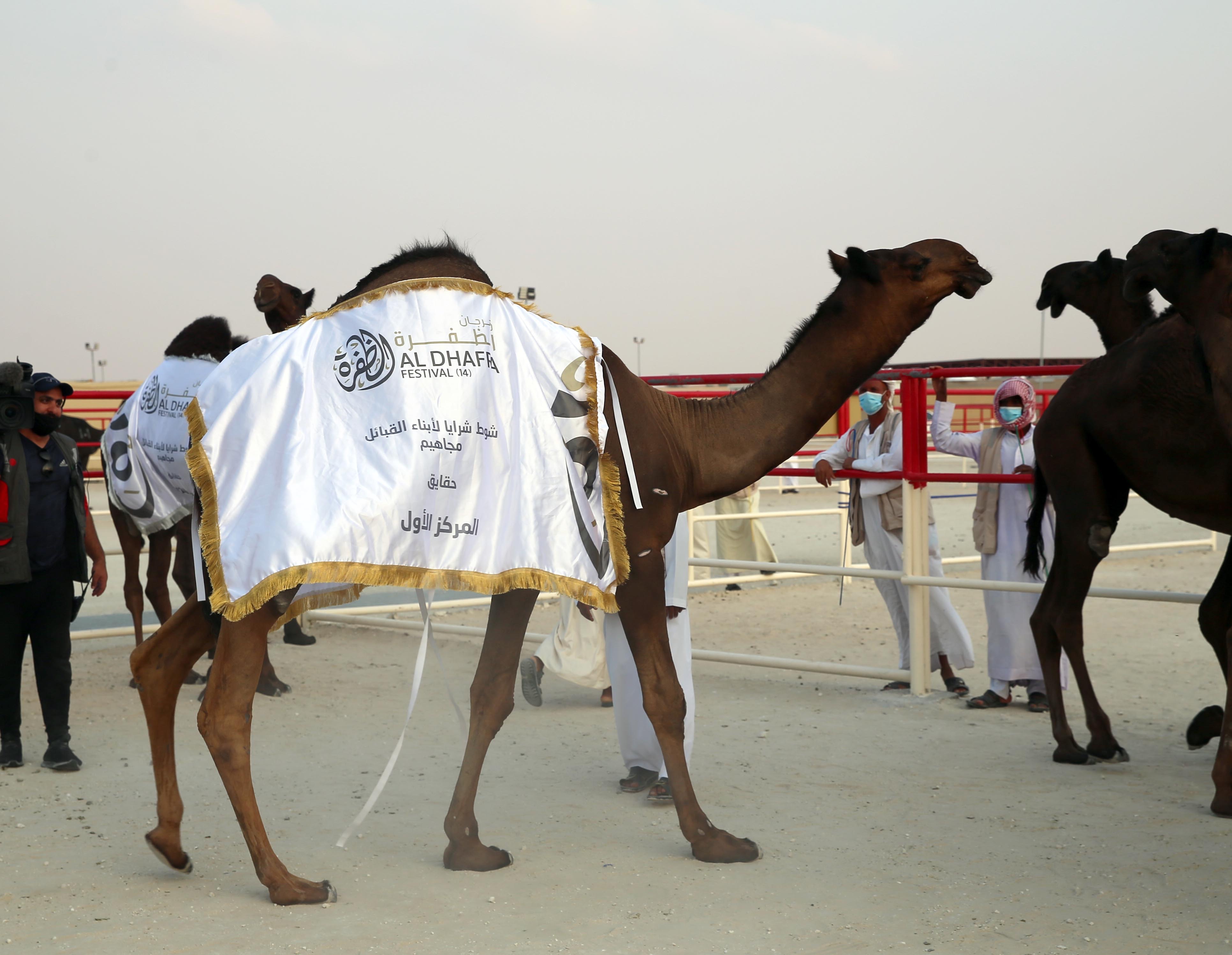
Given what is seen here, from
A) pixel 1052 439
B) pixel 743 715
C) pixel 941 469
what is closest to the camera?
pixel 1052 439

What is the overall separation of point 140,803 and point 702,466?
280 cm

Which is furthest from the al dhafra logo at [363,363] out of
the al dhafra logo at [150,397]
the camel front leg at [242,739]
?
the al dhafra logo at [150,397]

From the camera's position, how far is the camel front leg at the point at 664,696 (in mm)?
4129

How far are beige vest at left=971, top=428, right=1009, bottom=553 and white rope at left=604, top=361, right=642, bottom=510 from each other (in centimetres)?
334

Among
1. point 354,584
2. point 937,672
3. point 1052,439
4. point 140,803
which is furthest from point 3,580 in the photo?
point 937,672

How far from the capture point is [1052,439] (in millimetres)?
5293

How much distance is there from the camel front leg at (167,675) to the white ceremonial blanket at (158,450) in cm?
197

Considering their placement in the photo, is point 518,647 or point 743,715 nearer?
point 518,647

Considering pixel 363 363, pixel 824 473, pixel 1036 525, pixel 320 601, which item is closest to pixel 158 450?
pixel 320 601

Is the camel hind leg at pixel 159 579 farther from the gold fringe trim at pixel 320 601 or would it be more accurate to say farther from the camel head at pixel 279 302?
the gold fringe trim at pixel 320 601

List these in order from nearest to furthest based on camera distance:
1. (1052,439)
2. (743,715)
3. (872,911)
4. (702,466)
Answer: (872,911), (702,466), (1052,439), (743,715)

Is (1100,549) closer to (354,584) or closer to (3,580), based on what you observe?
(354,584)

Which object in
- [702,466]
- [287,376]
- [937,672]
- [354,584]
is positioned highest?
[287,376]

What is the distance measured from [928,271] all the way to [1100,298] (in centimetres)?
166
